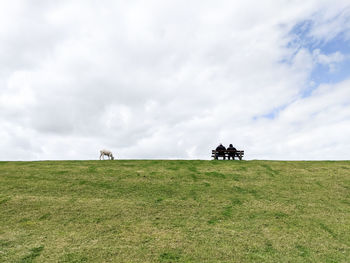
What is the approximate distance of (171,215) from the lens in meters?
15.8

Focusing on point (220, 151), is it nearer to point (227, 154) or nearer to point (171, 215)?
point (227, 154)

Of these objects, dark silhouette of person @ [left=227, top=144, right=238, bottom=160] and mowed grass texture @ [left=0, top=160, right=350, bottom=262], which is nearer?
mowed grass texture @ [left=0, top=160, right=350, bottom=262]

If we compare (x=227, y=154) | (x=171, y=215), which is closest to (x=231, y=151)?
(x=227, y=154)

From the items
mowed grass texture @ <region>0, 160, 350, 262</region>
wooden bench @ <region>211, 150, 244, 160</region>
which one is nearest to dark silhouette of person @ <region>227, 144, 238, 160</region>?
wooden bench @ <region>211, 150, 244, 160</region>

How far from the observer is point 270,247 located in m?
12.6

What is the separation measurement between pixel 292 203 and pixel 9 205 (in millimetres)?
19371

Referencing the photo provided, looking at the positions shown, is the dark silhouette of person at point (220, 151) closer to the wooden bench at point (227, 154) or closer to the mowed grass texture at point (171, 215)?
the wooden bench at point (227, 154)

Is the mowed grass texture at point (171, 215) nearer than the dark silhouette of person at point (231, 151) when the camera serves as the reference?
Yes

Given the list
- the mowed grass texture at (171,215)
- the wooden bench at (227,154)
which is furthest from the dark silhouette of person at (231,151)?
the mowed grass texture at (171,215)

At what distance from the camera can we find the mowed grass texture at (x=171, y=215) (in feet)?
39.2

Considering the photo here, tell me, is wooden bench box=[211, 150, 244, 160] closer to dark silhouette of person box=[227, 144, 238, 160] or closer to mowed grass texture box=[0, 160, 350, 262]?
dark silhouette of person box=[227, 144, 238, 160]

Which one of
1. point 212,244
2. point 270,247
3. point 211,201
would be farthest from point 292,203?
point 212,244

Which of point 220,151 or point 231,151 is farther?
point 220,151

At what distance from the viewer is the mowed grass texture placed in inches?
471
